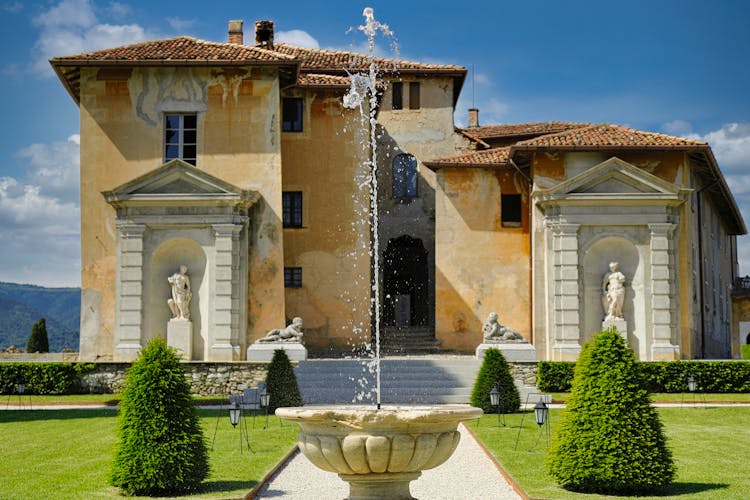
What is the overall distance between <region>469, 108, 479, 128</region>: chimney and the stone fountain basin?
41243 millimetres

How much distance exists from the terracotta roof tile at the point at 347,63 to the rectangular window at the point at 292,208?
5.32m

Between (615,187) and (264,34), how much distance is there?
50.5ft

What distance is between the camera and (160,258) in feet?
109

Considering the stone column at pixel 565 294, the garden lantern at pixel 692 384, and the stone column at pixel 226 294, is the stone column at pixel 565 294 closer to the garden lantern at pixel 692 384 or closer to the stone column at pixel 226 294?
the garden lantern at pixel 692 384

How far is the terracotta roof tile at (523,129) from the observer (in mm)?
44188

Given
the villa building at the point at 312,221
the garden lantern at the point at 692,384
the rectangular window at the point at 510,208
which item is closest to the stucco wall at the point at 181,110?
the villa building at the point at 312,221

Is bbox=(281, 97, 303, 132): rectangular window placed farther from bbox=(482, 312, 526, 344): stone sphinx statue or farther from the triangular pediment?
bbox=(482, 312, 526, 344): stone sphinx statue

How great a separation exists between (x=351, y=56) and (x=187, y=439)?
97.6 feet

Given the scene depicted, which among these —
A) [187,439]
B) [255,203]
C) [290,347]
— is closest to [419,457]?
[187,439]

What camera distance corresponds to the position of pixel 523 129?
1794 inches

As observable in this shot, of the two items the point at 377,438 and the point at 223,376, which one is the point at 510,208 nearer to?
the point at 223,376

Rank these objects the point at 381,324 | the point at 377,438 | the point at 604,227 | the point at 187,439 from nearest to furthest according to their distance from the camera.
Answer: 1. the point at 377,438
2. the point at 187,439
3. the point at 604,227
4. the point at 381,324

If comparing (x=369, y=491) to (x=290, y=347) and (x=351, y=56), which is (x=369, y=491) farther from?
(x=351, y=56)

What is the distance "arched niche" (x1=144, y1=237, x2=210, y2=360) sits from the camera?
32875 millimetres
